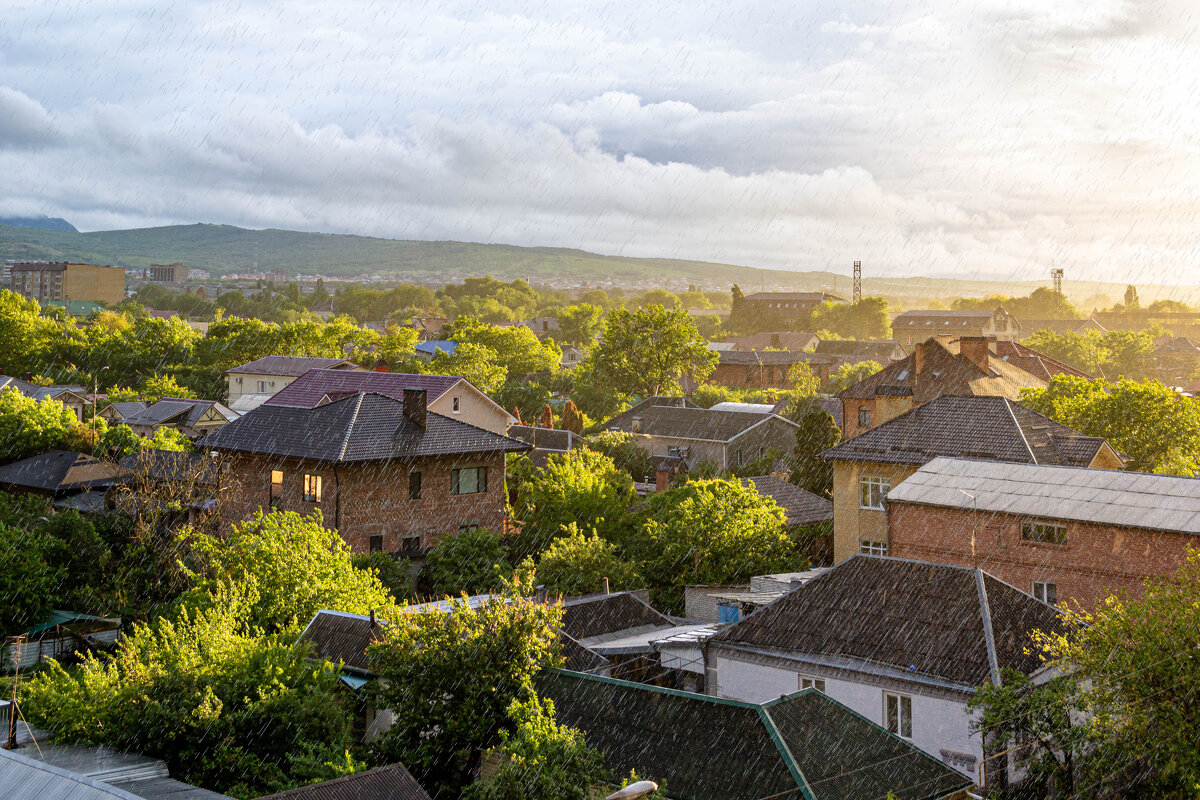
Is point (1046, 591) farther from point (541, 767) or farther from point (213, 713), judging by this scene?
point (213, 713)

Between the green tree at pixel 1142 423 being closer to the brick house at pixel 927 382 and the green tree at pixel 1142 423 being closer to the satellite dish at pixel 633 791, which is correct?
the brick house at pixel 927 382

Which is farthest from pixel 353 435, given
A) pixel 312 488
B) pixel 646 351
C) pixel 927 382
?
pixel 646 351

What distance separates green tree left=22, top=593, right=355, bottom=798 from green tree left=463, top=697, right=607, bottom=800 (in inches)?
148

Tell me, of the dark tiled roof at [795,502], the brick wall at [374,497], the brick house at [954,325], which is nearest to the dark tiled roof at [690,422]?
the dark tiled roof at [795,502]

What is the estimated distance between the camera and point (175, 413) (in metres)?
71.1

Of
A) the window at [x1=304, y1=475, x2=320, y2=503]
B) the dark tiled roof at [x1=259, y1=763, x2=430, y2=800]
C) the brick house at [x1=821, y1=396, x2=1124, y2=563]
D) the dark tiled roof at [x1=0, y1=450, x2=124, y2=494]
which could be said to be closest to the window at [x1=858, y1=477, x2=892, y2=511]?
the brick house at [x1=821, y1=396, x2=1124, y2=563]

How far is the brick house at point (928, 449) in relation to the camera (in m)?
36.5

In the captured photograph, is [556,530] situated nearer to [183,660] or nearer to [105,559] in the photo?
[105,559]

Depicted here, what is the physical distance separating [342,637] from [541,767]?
35.7ft

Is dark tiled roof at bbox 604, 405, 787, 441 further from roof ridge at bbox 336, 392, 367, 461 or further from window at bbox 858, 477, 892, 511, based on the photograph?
roof ridge at bbox 336, 392, 367, 461

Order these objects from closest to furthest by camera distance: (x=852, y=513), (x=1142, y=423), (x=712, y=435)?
(x=852, y=513) < (x=1142, y=423) < (x=712, y=435)

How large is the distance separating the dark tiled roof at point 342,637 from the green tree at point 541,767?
839 centimetres

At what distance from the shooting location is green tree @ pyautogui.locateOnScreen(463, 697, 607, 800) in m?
15.1

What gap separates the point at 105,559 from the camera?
3953 cm
